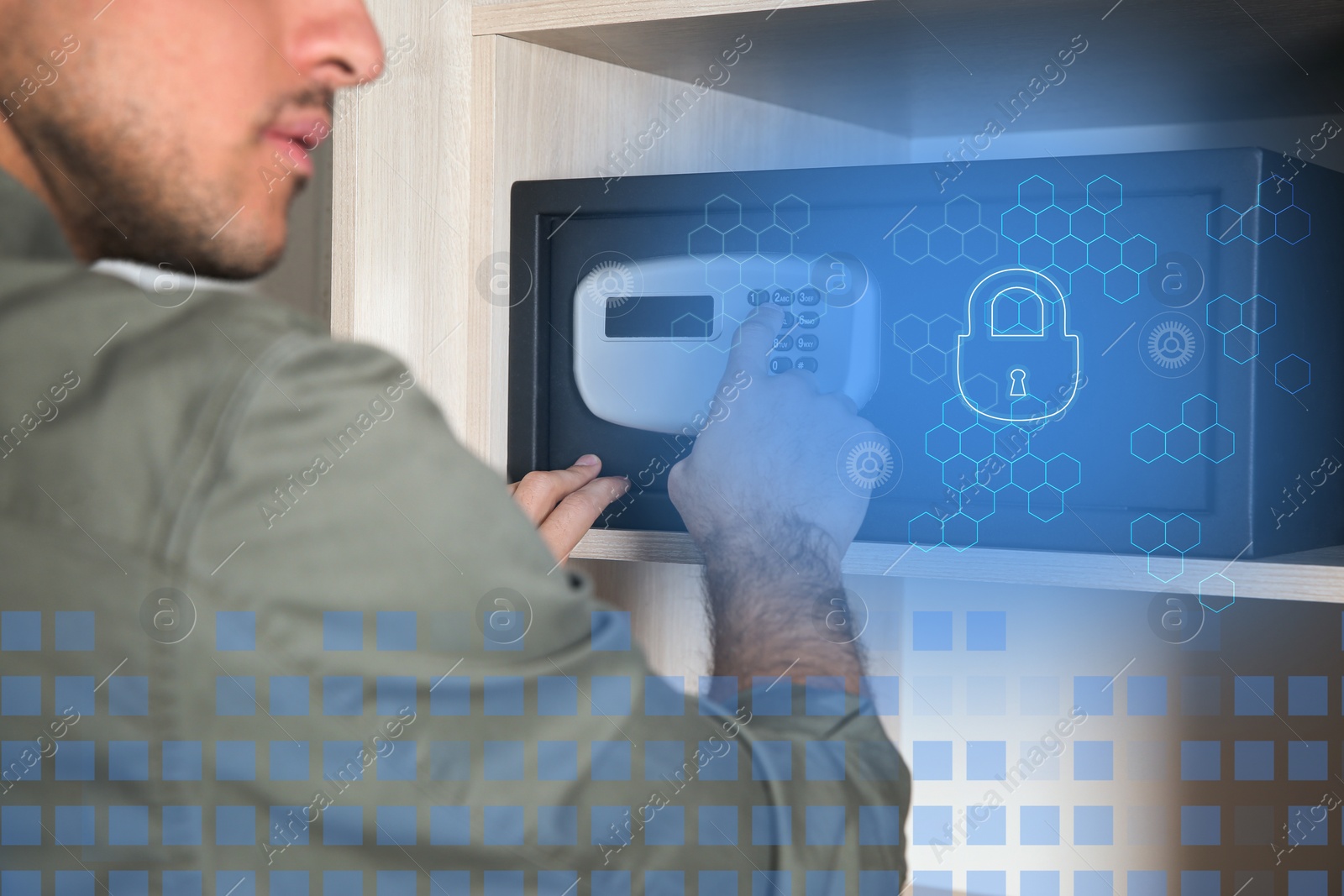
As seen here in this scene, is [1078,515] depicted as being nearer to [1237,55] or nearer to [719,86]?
[1237,55]

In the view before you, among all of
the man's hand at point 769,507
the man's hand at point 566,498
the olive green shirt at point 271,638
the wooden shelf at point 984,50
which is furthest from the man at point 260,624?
the wooden shelf at point 984,50

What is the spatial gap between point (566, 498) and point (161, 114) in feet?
1.25

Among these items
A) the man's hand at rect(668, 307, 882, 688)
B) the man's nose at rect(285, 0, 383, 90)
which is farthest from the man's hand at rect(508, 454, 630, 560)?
the man's nose at rect(285, 0, 383, 90)

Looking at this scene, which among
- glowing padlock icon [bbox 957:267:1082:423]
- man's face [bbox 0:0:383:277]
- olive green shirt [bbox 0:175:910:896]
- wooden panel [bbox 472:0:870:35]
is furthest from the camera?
wooden panel [bbox 472:0:870:35]

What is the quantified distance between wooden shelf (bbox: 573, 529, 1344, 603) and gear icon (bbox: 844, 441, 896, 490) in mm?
47

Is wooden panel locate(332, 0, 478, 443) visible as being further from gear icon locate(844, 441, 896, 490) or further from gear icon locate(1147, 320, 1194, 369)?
gear icon locate(1147, 320, 1194, 369)

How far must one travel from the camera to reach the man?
47cm

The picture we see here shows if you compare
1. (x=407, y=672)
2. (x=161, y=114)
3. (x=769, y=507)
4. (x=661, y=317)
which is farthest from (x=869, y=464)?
(x=161, y=114)

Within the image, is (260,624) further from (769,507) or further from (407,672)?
(769,507)

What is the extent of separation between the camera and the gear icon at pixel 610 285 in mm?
836

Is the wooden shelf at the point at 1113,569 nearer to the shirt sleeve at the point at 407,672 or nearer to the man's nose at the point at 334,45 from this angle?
the shirt sleeve at the point at 407,672

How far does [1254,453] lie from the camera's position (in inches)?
26.0

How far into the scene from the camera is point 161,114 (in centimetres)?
58

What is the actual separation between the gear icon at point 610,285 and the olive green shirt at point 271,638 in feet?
1.13
